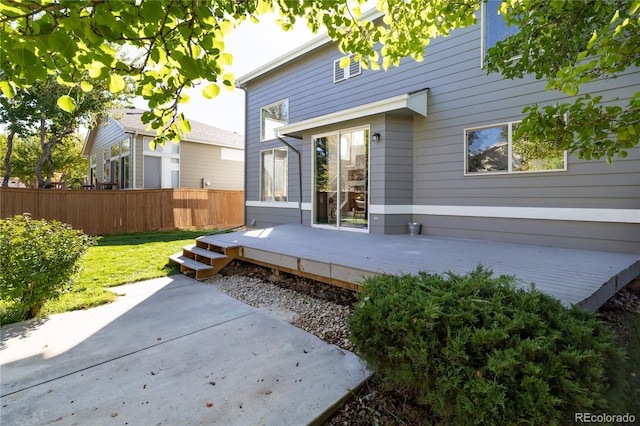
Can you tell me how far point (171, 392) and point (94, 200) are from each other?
1079 centimetres

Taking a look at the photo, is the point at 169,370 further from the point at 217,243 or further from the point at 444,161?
the point at 444,161

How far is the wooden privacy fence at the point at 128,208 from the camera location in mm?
9453

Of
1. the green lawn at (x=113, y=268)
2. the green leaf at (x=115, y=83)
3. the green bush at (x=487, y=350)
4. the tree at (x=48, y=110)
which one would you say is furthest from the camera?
the tree at (x=48, y=110)

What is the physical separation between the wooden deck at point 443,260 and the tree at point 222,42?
1431 millimetres

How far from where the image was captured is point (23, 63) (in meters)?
1.39

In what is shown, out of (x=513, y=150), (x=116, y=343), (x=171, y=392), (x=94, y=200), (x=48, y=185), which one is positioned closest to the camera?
(x=171, y=392)

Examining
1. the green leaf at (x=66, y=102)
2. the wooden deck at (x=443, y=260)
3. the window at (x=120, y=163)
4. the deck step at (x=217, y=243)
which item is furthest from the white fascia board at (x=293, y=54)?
the window at (x=120, y=163)

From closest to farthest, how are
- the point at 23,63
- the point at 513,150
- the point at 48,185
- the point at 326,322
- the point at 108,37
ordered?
the point at 23,63 < the point at 108,37 < the point at 326,322 < the point at 513,150 < the point at 48,185

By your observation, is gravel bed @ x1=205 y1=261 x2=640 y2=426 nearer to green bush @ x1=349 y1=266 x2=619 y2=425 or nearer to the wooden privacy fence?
green bush @ x1=349 y1=266 x2=619 y2=425

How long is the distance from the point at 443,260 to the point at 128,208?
11.3 metres

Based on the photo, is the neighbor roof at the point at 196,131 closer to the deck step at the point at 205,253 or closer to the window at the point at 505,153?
the deck step at the point at 205,253

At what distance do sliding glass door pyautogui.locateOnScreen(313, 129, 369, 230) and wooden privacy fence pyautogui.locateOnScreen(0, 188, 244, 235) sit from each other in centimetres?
693

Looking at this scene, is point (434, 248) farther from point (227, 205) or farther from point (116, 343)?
point (227, 205)

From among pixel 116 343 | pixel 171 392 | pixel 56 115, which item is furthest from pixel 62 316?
pixel 56 115
